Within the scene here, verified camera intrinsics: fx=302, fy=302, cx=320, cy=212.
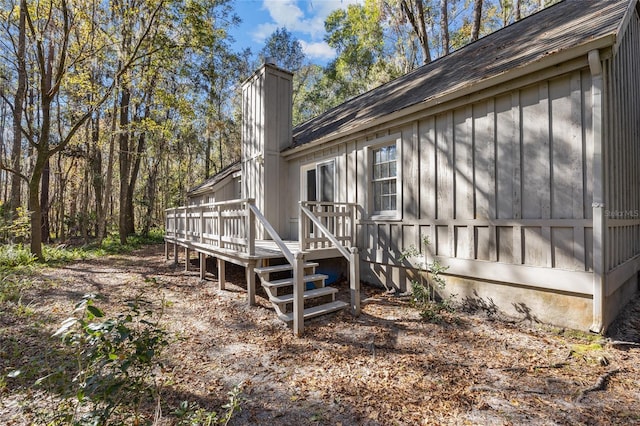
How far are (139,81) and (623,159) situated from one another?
16.1 m

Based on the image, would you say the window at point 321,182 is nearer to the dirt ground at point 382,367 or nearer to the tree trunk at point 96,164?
the dirt ground at point 382,367

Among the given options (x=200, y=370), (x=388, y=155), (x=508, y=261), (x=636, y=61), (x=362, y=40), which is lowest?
(x=200, y=370)

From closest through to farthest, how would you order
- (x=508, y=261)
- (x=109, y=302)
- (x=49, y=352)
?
(x=49, y=352) < (x=508, y=261) < (x=109, y=302)

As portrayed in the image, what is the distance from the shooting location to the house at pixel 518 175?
3768 millimetres

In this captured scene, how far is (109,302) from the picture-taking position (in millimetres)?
5488

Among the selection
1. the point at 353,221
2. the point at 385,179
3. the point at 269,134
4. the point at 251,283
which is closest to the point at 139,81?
the point at 269,134

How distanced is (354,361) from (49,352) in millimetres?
3544

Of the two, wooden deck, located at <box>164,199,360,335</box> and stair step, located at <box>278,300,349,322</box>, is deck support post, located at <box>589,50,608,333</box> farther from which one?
stair step, located at <box>278,300,349,322</box>

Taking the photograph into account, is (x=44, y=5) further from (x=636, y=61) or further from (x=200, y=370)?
(x=636, y=61)

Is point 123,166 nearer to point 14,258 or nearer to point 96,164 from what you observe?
point 96,164

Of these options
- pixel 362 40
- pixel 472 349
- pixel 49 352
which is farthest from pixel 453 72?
pixel 362 40

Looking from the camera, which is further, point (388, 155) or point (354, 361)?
point (388, 155)

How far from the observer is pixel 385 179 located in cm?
620

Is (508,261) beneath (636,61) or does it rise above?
beneath
